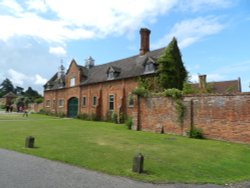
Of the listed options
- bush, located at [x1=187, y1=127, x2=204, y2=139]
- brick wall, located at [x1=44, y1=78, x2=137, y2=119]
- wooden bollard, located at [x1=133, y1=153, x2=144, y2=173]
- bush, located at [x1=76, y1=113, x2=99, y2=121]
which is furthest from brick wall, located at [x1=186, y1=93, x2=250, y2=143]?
bush, located at [x1=76, y1=113, x2=99, y2=121]

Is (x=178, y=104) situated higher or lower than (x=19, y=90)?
lower

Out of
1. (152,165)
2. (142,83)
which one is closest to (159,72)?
(142,83)

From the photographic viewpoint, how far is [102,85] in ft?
119

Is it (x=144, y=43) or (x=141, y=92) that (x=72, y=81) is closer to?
(x=144, y=43)

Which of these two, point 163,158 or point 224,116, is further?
point 224,116

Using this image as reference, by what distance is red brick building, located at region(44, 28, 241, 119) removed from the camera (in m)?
31.4

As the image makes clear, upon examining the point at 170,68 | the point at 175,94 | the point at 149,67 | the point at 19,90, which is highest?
the point at 19,90

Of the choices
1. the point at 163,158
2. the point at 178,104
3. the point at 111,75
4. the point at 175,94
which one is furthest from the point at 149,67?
the point at 163,158

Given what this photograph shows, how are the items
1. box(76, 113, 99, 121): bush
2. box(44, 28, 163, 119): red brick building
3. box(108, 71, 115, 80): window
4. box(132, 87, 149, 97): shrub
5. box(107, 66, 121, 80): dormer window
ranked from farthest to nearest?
box(76, 113, 99, 121): bush → box(108, 71, 115, 80): window → box(107, 66, 121, 80): dormer window → box(44, 28, 163, 119): red brick building → box(132, 87, 149, 97): shrub

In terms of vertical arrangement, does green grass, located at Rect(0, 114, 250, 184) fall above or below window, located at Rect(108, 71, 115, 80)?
below

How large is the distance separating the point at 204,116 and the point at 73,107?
94.6ft

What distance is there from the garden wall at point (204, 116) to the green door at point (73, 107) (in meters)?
21.7

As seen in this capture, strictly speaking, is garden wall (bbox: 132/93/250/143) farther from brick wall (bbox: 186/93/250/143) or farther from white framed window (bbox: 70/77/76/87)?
white framed window (bbox: 70/77/76/87)

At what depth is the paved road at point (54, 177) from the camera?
6922 mm
